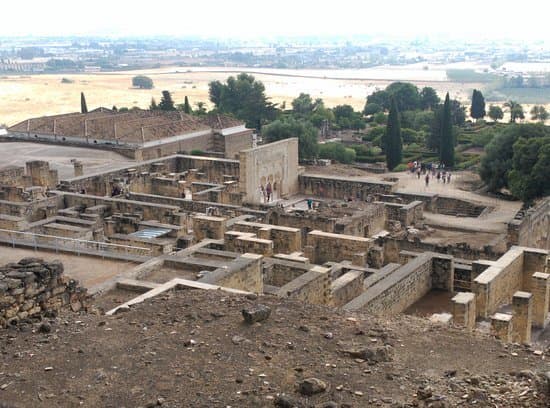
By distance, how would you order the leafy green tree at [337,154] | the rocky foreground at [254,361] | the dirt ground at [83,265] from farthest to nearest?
the leafy green tree at [337,154], the dirt ground at [83,265], the rocky foreground at [254,361]

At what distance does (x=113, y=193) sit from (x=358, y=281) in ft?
47.2

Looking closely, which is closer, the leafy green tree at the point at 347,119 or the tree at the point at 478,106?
the leafy green tree at the point at 347,119

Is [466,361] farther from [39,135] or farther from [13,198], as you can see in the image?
[39,135]

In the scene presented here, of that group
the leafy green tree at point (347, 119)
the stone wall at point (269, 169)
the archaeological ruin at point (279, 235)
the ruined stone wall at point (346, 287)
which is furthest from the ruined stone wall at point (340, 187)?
the leafy green tree at point (347, 119)

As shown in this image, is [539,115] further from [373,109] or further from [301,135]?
[301,135]

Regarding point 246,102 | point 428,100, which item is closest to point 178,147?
point 246,102

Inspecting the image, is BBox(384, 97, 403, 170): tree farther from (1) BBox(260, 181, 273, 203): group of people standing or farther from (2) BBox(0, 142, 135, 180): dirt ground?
(2) BBox(0, 142, 135, 180): dirt ground

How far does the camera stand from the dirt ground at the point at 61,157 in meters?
31.9

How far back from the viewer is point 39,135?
41281 millimetres

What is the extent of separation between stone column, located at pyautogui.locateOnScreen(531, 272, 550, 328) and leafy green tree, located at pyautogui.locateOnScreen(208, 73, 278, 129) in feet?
144

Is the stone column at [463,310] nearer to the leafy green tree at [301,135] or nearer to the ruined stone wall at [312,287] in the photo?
the ruined stone wall at [312,287]

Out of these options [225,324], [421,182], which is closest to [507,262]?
[225,324]

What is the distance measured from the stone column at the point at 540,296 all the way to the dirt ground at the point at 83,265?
27.1ft

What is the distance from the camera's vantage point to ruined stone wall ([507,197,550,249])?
73.4 feet
